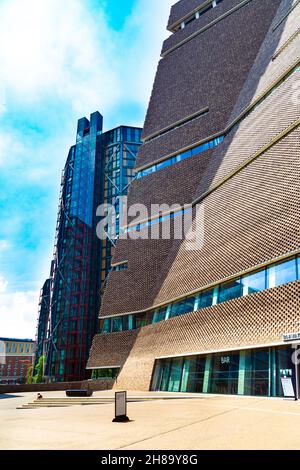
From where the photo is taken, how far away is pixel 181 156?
35.4 meters

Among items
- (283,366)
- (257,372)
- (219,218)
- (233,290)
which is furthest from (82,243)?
(283,366)

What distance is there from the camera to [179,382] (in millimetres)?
23188

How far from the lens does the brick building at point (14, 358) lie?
407 ft

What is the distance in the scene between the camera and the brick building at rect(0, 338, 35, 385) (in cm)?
12412

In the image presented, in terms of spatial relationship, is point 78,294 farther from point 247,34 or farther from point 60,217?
point 247,34

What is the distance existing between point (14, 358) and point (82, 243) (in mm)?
74677

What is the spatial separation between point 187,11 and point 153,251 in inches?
1349

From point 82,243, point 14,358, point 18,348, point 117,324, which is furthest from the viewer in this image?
point 18,348

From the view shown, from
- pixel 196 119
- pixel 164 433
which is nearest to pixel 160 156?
pixel 196 119

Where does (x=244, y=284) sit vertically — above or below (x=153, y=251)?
below

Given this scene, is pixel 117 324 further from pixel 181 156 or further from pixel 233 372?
pixel 233 372

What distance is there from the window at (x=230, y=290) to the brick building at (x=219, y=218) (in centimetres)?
6

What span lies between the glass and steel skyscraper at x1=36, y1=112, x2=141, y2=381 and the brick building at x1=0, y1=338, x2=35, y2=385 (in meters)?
44.2

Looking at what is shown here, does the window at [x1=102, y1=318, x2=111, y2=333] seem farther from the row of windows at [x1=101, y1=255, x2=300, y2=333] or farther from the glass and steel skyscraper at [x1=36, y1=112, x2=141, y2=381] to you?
the glass and steel skyscraper at [x1=36, y1=112, x2=141, y2=381]
